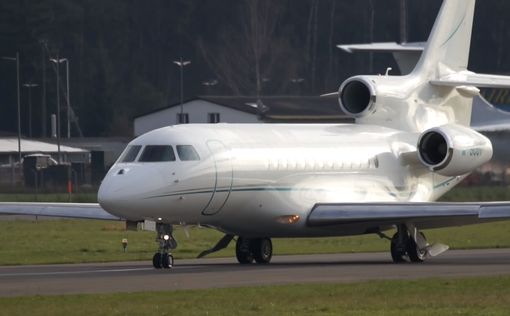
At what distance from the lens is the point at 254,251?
30.5m

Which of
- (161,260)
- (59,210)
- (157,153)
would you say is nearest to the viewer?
(161,260)

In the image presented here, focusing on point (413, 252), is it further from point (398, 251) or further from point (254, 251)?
point (254, 251)

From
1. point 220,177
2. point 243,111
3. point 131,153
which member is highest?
point 131,153

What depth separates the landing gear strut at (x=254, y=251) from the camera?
30.4 m

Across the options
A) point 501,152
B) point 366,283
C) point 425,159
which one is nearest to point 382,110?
point 425,159

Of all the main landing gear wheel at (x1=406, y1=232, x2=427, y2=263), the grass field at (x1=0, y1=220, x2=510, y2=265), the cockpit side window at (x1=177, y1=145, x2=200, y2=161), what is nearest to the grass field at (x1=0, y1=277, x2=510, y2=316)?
the cockpit side window at (x1=177, y1=145, x2=200, y2=161)

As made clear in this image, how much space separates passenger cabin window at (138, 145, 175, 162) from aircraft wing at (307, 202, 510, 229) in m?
3.56

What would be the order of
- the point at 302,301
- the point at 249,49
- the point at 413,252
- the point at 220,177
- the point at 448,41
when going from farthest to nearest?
the point at 249,49 → the point at 448,41 → the point at 413,252 → the point at 220,177 → the point at 302,301

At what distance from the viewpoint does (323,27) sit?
9006 cm

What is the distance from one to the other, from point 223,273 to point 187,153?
270 cm

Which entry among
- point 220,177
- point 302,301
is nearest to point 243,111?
point 220,177

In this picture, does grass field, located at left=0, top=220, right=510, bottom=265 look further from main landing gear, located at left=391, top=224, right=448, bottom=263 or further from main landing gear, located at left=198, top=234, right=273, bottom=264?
main landing gear, located at left=391, top=224, right=448, bottom=263


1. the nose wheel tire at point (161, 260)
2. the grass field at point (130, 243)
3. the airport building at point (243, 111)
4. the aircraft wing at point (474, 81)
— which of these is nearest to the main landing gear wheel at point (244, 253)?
the grass field at point (130, 243)

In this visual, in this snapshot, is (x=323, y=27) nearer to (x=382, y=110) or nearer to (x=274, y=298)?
(x=382, y=110)
